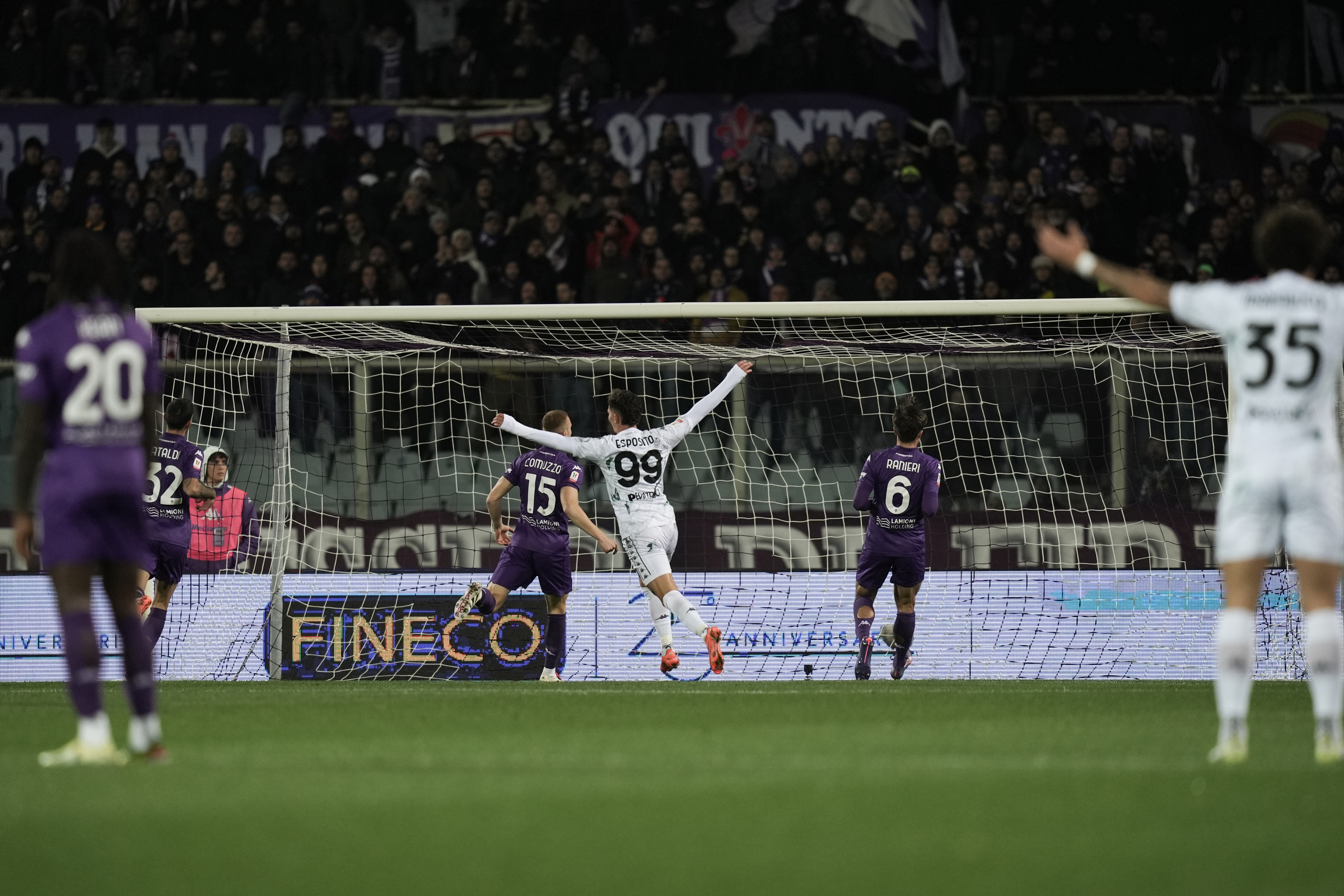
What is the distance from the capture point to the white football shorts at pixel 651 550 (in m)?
12.9

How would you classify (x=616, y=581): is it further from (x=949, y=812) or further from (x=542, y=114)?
(x=949, y=812)

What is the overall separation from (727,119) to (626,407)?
26.7ft

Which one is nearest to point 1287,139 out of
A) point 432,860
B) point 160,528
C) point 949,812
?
point 160,528

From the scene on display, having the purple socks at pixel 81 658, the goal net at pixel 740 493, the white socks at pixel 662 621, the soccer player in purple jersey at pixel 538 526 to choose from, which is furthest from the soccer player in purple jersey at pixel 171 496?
the purple socks at pixel 81 658

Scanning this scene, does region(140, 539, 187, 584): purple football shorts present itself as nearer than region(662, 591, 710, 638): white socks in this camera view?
No

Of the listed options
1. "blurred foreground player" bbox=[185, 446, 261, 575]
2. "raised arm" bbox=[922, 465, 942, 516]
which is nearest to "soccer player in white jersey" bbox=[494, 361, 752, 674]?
"raised arm" bbox=[922, 465, 942, 516]

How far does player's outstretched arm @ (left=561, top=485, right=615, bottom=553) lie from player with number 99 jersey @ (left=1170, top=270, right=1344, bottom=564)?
7.02m

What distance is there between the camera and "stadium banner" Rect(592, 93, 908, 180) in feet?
67.1

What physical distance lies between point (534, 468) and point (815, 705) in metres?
4.37

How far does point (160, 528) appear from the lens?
42.0 feet

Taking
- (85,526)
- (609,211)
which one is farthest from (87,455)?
(609,211)

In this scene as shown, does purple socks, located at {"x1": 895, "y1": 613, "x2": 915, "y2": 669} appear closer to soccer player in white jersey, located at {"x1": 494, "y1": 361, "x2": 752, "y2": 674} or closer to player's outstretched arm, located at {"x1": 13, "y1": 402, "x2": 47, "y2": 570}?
soccer player in white jersey, located at {"x1": 494, "y1": 361, "x2": 752, "y2": 674}

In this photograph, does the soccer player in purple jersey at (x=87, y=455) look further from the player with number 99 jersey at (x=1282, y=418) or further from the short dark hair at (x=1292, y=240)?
the short dark hair at (x=1292, y=240)

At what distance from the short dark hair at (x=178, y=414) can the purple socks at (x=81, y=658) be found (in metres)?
6.63
